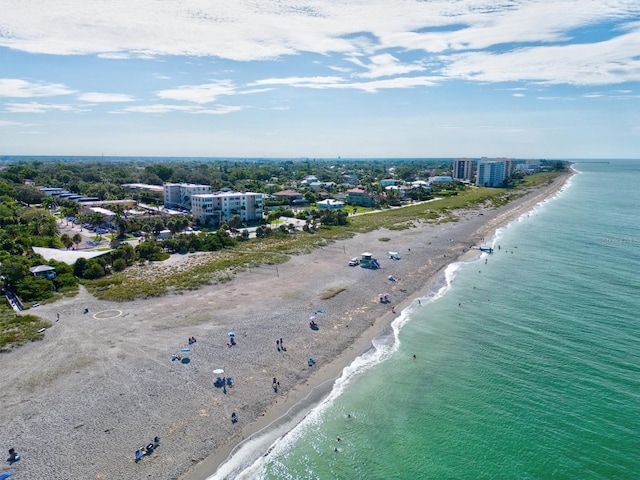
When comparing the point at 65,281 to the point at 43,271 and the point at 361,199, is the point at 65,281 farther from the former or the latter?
the point at 361,199

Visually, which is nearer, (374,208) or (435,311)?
(435,311)

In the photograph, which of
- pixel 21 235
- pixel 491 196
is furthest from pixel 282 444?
pixel 491 196

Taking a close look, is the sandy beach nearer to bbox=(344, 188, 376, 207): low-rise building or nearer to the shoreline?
the shoreline

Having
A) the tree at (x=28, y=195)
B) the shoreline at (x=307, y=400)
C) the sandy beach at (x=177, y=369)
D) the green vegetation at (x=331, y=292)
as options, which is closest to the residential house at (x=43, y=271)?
the sandy beach at (x=177, y=369)

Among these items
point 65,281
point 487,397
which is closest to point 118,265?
point 65,281

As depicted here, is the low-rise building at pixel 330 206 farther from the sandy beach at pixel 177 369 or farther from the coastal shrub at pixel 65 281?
the coastal shrub at pixel 65 281

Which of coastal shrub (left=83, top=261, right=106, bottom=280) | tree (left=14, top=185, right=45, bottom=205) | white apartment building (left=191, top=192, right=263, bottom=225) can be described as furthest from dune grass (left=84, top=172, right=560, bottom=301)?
tree (left=14, top=185, right=45, bottom=205)

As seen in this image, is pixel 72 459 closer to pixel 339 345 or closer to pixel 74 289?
pixel 339 345
